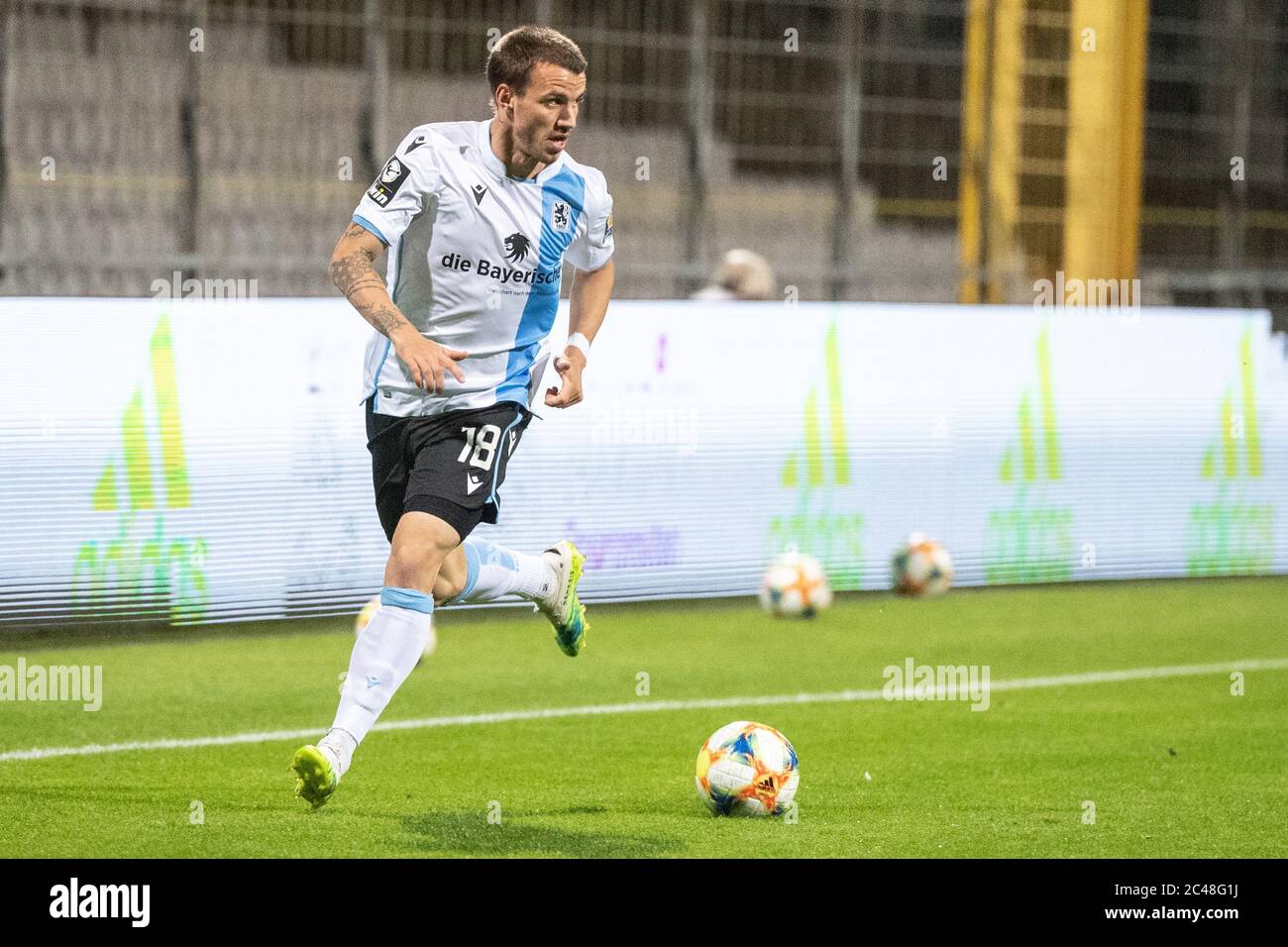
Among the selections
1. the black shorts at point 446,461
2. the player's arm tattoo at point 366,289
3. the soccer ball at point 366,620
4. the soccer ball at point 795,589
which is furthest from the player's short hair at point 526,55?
the soccer ball at point 795,589

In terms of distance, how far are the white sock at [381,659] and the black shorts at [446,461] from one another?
0.90 ft

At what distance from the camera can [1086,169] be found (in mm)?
15469

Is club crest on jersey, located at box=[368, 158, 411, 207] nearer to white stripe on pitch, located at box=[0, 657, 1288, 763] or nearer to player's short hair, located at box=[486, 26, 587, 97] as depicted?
player's short hair, located at box=[486, 26, 587, 97]

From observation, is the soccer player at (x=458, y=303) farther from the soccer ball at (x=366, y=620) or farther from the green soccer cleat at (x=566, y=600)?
the soccer ball at (x=366, y=620)

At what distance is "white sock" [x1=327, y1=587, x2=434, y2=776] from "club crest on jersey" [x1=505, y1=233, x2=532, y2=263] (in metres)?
1.04

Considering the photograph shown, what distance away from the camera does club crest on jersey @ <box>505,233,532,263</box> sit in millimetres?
5980

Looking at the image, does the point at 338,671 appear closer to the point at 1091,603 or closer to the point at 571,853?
the point at 571,853

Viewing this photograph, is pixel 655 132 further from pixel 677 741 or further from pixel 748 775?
pixel 748 775

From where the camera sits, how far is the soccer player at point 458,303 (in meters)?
5.63

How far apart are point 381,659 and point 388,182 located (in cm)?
132

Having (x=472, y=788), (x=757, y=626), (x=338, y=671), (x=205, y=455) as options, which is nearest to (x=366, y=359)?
(x=472, y=788)

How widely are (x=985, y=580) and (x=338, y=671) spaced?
4.49 m

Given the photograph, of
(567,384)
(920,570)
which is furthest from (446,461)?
(920,570)
